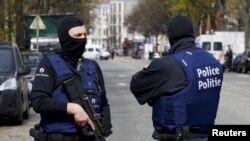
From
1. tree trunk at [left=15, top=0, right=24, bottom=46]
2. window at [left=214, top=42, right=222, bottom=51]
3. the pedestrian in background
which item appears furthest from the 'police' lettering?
window at [left=214, top=42, right=222, bottom=51]

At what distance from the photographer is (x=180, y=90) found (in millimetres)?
5238

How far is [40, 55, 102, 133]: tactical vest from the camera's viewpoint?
5250 millimetres

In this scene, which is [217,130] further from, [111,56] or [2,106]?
[111,56]

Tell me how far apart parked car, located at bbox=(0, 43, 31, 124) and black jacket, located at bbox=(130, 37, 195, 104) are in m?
9.34

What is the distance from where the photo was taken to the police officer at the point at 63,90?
17.0 ft

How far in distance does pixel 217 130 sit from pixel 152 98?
535 millimetres

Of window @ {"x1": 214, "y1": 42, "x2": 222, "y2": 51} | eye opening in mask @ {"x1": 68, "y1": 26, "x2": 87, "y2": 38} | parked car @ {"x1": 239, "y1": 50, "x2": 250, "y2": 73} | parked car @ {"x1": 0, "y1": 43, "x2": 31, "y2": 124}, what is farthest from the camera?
window @ {"x1": 214, "y1": 42, "x2": 222, "y2": 51}

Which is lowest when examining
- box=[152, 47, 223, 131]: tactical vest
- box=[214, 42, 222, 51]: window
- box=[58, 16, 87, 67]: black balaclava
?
box=[214, 42, 222, 51]: window

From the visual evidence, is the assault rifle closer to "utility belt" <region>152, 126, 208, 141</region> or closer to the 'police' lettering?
"utility belt" <region>152, 126, 208, 141</region>

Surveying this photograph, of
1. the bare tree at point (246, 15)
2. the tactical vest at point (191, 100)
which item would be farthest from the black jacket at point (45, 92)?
the bare tree at point (246, 15)

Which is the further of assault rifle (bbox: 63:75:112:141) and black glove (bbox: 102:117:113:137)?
black glove (bbox: 102:117:113:137)

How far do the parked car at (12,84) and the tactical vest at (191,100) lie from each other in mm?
9424

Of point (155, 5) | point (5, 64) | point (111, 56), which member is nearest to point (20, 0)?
point (5, 64)

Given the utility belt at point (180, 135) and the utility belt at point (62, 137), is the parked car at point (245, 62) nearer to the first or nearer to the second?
the utility belt at point (180, 135)
